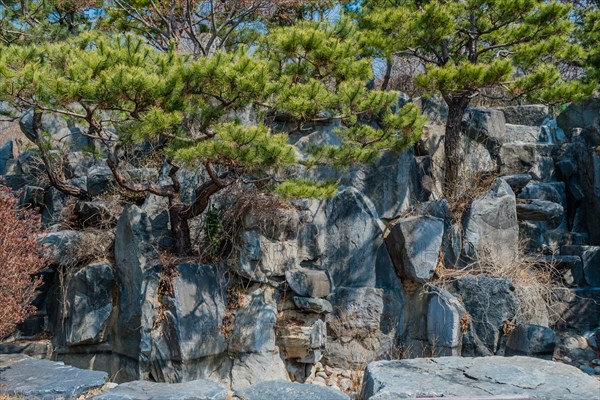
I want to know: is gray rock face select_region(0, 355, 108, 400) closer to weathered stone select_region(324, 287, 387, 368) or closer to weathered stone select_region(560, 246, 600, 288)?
weathered stone select_region(324, 287, 387, 368)

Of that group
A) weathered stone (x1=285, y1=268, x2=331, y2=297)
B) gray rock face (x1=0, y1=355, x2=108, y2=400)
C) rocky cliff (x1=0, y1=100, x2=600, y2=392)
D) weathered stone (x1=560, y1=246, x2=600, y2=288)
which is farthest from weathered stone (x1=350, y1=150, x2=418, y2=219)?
gray rock face (x1=0, y1=355, x2=108, y2=400)

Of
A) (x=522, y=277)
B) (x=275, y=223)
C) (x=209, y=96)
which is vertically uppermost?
(x=209, y=96)

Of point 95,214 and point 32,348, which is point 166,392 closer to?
point 32,348

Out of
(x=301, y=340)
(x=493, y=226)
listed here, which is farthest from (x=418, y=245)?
(x=301, y=340)

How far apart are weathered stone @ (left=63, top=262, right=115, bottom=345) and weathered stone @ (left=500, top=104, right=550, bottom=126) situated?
7024 millimetres

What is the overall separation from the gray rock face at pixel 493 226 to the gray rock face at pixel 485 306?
44 cm

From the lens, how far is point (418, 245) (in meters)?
6.71

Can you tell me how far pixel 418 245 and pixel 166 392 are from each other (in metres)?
3.38

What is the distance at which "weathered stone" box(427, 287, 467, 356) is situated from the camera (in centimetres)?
630

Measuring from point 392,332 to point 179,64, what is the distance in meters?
3.67

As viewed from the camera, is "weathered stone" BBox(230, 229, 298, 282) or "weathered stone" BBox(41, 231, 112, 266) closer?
"weathered stone" BBox(230, 229, 298, 282)

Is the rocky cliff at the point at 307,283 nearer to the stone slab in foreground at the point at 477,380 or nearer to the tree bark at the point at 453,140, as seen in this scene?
the tree bark at the point at 453,140

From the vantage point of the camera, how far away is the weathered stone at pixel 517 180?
26.2 feet

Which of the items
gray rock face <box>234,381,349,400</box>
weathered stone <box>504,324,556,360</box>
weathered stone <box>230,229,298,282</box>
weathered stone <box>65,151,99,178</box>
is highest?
weathered stone <box>65,151,99,178</box>
